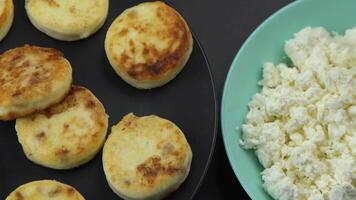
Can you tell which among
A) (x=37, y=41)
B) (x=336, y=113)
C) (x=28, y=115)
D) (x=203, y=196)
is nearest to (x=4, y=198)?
(x=28, y=115)

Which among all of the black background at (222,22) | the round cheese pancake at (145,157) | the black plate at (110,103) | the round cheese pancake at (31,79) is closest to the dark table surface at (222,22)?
the black background at (222,22)

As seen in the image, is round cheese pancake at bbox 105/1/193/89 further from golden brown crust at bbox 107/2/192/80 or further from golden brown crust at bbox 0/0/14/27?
golden brown crust at bbox 0/0/14/27

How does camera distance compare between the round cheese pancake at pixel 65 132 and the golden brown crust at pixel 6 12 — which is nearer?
the round cheese pancake at pixel 65 132

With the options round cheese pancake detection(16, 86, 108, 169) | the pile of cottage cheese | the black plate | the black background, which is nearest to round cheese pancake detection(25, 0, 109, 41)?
the black plate

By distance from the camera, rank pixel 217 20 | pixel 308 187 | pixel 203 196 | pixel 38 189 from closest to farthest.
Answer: pixel 38 189 → pixel 308 187 → pixel 203 196 → pixel 217 20

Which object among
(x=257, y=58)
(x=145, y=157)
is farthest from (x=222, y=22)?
(x=145, y=157)

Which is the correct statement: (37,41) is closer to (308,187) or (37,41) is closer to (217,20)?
(217,20)

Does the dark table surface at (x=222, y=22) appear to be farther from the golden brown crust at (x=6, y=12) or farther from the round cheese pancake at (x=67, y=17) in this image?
the golden brown crust at (x=6, y=12)
